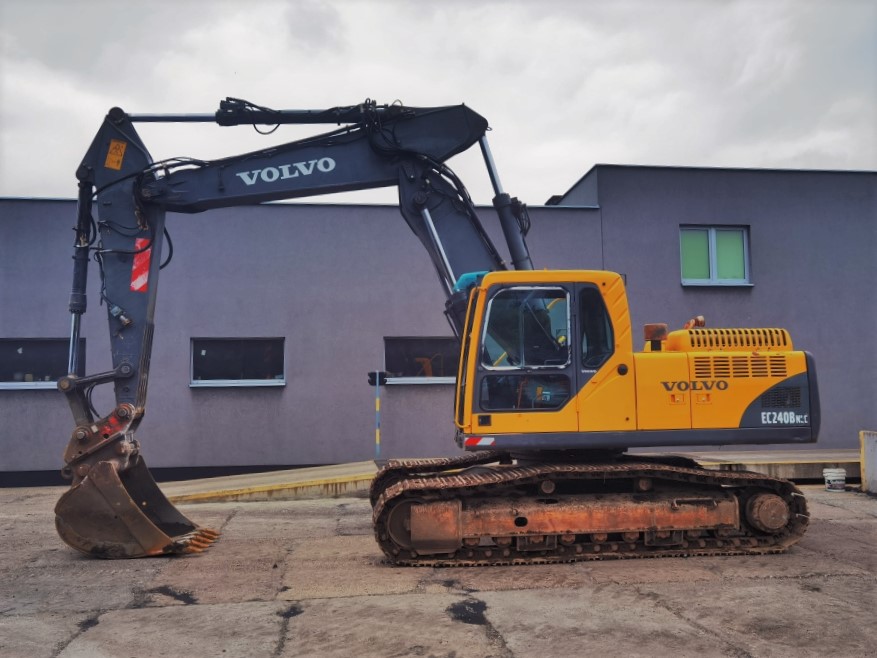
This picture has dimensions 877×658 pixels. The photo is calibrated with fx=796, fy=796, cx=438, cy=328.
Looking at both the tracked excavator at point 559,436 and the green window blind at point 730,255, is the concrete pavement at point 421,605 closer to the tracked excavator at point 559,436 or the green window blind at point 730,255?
the tracked excavator at point 559,436

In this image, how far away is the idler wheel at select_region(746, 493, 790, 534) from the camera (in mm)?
7004

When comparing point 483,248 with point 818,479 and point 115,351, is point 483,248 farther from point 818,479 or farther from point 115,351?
point 818,479

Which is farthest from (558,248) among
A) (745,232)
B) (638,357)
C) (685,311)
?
(638,357)

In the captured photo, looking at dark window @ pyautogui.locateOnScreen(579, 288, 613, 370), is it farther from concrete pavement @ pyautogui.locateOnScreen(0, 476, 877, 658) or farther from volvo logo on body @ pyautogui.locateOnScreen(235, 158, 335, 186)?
volvo logo on body @ pyautogui.locateOnScreen(235, 158, 335, 186)

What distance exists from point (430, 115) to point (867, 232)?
11094 millimetres

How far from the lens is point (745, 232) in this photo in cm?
1527

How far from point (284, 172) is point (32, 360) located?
8.18 metres

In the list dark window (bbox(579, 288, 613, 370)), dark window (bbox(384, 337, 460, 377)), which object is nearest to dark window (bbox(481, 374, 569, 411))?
dark window (bbox(579, 288, 613, 370))

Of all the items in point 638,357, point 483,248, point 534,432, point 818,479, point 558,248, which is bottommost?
point 818,479

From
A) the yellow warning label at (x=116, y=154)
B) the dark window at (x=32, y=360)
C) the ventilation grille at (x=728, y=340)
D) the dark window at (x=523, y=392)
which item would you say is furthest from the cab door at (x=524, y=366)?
the dark window at (x=32, y=360)

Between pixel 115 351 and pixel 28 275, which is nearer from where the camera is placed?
pixel 115 351

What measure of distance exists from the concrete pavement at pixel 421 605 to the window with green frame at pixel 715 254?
777cm

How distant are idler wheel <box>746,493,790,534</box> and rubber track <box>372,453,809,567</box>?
0.37ft

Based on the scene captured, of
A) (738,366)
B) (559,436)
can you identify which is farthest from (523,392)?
(738,366)
